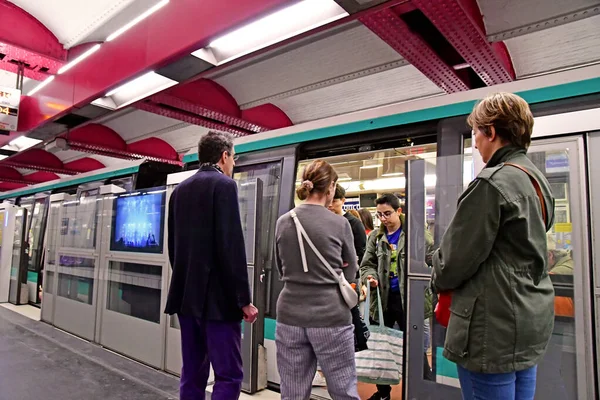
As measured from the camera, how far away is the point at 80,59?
151 inches

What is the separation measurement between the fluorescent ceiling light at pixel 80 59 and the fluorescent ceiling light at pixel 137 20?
0.57ft

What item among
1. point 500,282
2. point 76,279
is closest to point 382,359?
point 500,282

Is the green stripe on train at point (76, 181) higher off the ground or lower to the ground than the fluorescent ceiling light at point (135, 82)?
lower

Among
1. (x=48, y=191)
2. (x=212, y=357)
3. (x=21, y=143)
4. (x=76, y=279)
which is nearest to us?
(x=212, y=357)

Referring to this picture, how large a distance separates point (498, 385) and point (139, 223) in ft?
13.6

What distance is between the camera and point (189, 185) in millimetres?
2055

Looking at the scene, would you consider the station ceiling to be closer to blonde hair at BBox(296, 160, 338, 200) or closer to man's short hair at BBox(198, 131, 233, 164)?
man's short hair at BBox(198, 131, 233, 164)

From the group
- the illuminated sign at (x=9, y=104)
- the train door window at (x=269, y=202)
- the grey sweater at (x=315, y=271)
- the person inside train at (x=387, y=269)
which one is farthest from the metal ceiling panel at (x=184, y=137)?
the grey sweater at (x=315, y=271)

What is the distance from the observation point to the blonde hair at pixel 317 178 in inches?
73.3

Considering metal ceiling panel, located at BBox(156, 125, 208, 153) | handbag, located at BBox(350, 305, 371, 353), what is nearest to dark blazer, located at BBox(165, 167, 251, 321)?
handbag, located at BBox(350, 305, 371, 353)

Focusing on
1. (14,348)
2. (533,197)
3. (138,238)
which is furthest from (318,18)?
(14,348)

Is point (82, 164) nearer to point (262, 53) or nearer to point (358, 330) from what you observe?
point (262, 53)

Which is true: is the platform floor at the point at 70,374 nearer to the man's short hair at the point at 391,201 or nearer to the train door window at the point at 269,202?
the train door window at the point at 269,202

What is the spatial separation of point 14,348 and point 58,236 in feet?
6.99
